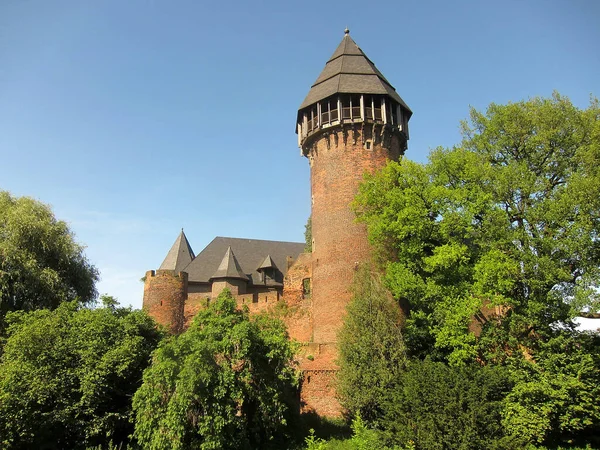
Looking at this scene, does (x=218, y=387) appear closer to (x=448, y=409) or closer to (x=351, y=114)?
(x=448, y=409)

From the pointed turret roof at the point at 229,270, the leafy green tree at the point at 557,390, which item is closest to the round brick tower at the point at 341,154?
the leafy green tree at the point at 557,390

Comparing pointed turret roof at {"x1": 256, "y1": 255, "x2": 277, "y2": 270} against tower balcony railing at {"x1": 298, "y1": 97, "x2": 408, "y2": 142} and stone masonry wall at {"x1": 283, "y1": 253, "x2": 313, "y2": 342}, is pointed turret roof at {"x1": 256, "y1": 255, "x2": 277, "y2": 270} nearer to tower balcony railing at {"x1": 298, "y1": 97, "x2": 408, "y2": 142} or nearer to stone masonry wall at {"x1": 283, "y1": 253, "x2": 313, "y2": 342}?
stone masonry wall at {"x1": 283, "y1": 253, "x2": 313, "y2": 342}

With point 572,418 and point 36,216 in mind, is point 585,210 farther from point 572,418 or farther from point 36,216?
point 36,216

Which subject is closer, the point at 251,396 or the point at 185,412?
the point at 185,412

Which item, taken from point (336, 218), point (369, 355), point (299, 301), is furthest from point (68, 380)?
point (336, 218)

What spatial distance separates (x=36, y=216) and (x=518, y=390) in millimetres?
24061

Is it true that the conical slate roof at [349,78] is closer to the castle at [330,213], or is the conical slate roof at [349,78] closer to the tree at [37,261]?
the castle at [330,213]

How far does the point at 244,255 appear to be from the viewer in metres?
37.8

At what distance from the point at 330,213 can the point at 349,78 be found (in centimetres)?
751

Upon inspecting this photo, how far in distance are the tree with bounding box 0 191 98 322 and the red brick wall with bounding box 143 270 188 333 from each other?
3061 millimetres

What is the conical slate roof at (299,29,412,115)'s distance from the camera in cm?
2575

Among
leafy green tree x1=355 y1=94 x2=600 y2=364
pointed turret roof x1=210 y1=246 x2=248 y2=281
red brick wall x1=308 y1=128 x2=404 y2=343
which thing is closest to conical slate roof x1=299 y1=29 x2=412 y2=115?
red brick wall x1=308 y1=128 x2=404 y2=343

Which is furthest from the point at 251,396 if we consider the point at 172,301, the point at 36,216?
the point at 36,216

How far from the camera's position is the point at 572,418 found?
1662 centimetres
